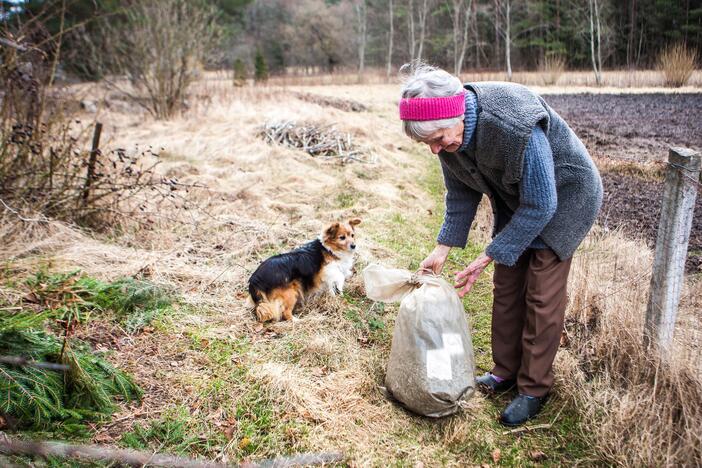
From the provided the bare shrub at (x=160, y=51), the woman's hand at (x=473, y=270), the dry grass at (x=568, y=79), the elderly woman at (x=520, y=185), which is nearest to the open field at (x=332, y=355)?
the elderly woman at (x=520, y=185)

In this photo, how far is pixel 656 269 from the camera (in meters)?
2.65

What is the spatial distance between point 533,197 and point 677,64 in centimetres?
1007

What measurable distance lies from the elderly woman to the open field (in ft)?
1.19

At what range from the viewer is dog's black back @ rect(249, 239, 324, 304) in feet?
12.6

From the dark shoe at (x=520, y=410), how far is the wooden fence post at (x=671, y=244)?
76 centimetres

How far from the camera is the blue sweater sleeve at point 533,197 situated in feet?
7.42

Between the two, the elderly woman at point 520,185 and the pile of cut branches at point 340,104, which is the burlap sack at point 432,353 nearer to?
the elderly woman at point 520,185

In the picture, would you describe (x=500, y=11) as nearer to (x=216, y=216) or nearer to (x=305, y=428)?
(x=216, y=216)

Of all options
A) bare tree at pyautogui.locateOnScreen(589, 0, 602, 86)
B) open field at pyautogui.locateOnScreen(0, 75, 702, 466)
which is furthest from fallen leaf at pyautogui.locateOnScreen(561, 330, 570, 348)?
bare tree at pyautogui.locateOnScreen(589, 0, 602, 86)

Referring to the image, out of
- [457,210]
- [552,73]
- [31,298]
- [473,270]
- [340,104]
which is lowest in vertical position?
[31,298]

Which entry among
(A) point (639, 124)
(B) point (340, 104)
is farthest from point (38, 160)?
(B) point (340, 104)

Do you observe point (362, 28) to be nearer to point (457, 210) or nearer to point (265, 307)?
point (265, 307)

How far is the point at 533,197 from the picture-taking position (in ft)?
7.55

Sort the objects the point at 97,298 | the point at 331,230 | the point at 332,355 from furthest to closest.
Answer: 1. the point at 331,230
2. the point at 97,298
3. the point at 332,355
